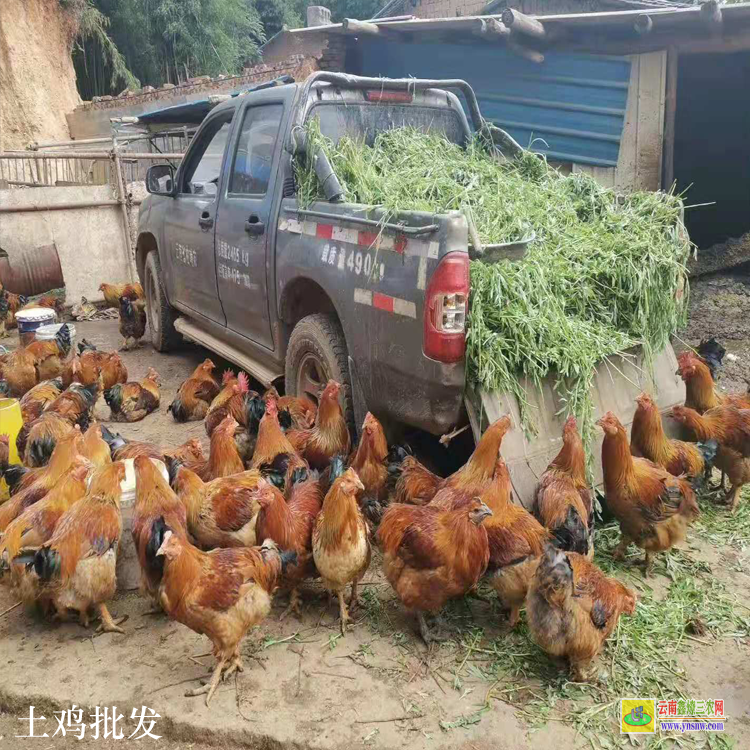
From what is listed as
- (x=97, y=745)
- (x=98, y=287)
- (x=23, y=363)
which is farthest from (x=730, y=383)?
(x=98, y=287)

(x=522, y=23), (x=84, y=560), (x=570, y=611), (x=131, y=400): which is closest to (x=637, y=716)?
(x=570, y=611)

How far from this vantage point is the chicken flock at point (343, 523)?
126 inches

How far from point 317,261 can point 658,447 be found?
8.38 feet

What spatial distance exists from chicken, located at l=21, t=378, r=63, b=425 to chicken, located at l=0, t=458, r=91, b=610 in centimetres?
180

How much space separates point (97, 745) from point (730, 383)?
6325 millimetres

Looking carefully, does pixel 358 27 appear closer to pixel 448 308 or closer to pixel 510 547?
pixel 448 308

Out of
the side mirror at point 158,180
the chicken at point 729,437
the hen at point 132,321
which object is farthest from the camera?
the hen at point 132,321

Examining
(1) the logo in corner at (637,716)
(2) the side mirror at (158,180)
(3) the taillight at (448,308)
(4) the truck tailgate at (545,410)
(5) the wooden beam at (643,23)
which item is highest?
(5) the wooden beam at (643,23)

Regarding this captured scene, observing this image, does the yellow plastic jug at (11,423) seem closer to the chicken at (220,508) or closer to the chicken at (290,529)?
the chicken at (220,508)

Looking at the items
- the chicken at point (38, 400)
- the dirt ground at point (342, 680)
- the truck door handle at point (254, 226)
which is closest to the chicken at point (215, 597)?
the dirt ground at point (342, 680)

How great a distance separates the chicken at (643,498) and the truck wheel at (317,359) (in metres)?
1.72

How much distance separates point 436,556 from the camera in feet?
10.9

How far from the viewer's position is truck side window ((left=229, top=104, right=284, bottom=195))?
543 cm

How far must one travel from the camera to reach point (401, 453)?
171 inches
